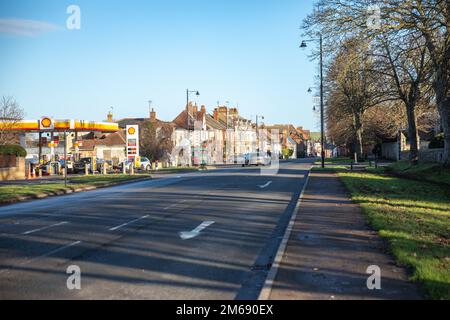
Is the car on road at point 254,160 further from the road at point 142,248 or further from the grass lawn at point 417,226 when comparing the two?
the road at point 142,248

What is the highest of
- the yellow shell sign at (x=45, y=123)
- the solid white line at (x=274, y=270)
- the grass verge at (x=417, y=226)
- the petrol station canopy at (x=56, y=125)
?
the petrol station canopy at (x=56, y=125)

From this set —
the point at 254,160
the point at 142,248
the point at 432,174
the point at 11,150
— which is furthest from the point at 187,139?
the point at 142,248

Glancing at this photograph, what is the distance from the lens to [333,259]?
8.42 meters

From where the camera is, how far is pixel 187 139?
7631cm

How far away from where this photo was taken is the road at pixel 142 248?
22.3ft

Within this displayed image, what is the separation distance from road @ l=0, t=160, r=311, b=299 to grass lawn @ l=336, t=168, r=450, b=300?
2.31 metres

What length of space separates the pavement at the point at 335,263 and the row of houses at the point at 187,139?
1577 inches

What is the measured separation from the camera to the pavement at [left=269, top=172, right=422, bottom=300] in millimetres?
6438

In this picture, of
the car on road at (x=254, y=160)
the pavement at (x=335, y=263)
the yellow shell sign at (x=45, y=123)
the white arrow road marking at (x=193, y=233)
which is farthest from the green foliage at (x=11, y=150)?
the pavement at (x=335, y=263)

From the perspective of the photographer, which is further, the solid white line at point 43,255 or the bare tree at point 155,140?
the bare tree at point 155,140

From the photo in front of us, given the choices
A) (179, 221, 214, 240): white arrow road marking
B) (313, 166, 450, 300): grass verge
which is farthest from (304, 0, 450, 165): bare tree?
(179, 221, 214, 240): white arrow road marking

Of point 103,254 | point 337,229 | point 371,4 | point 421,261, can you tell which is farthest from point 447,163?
point 103,254

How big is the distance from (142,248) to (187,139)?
220ft

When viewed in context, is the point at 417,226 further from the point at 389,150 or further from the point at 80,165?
the point at 389,150
